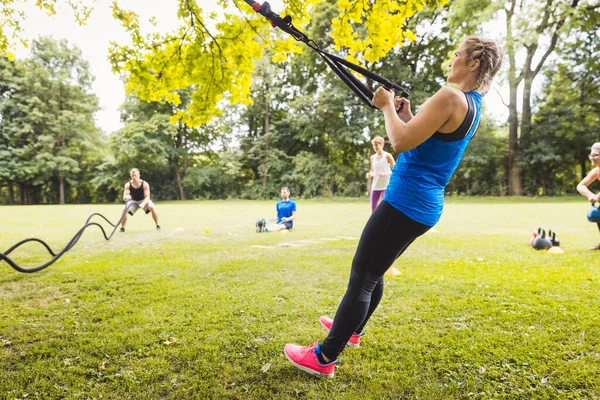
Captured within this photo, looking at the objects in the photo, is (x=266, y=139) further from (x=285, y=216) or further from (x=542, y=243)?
(x=542, y=243)

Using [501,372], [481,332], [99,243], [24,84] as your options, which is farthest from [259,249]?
[24,84]

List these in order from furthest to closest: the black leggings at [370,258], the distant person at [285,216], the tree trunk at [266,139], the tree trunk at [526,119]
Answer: the tree trunk at [266,139] → the tree trunk at [526,119] → the distant person at [285,216] → the black leggings at [370,258]

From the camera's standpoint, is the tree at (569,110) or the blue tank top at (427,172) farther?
the tree at (569,110)

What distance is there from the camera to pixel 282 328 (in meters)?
3.18

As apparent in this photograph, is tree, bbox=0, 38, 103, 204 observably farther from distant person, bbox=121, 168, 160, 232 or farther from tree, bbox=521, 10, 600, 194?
tree, bbox=521, 10, 600, 194

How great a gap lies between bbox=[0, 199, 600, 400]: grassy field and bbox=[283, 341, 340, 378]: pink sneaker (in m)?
0.07

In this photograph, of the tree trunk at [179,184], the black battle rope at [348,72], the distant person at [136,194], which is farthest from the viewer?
the tree trunk at [179,184]

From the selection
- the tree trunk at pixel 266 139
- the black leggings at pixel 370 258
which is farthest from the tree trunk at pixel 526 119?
the black leggings at pixel 370 258

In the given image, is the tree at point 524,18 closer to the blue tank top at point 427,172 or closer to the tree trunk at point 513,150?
the tree trunk at point 513,150

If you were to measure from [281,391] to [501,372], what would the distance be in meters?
1.54

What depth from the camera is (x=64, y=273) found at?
202 inches

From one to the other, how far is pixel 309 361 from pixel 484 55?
221 cm

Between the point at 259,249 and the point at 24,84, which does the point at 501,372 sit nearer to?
the point at 259,249

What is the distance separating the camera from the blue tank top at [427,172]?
6.51 feet
